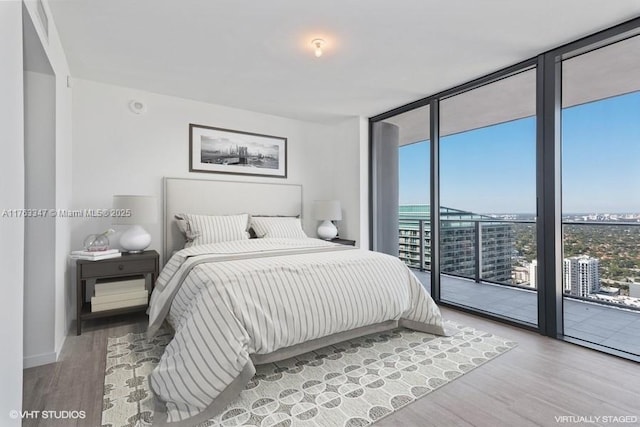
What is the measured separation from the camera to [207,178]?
400 centimetres

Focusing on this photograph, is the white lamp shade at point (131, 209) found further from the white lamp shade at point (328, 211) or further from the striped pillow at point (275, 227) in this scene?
the white lamp shade at point (328, 211)

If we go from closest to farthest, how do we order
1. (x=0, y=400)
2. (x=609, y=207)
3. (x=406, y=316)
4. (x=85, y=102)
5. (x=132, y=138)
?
(x=0, y=400), (x=406, y=316), (x=609, y=207), (x=85, y=102), (x=132, y=138)

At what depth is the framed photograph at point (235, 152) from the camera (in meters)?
3.93

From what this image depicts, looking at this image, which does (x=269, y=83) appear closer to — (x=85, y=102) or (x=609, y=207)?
(x=85, y=102)

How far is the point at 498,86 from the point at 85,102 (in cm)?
436

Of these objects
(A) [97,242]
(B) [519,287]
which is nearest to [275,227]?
(A) [97,242]

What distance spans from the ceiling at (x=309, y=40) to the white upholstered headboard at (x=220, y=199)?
1.06m

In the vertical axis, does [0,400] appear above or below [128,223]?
below

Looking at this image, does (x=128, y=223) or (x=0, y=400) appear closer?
(x=0, y=400)

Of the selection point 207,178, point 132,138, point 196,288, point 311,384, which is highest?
point 132,138

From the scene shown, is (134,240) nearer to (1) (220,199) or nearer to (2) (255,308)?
(1) (220,199)

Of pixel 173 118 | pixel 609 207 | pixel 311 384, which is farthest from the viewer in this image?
pixel 173 118

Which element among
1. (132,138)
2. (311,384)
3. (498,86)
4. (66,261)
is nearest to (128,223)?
(66,261)

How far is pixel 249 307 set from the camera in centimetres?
194
